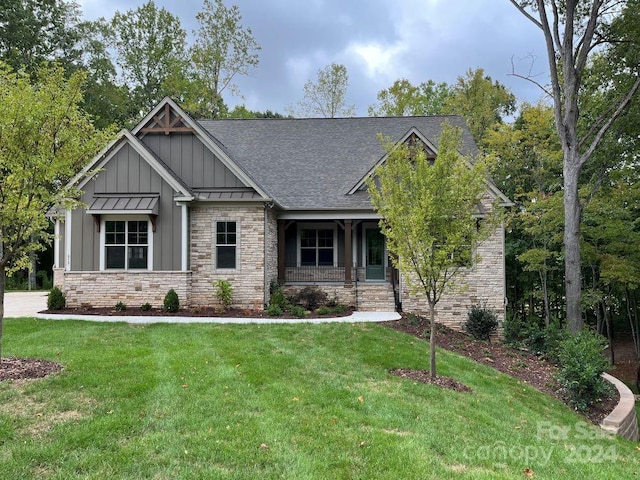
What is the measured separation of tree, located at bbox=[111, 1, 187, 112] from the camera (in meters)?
31.2

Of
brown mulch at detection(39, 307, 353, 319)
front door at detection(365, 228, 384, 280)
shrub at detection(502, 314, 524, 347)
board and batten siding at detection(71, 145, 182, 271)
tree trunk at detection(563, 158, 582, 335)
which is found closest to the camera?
brown mulch at detection(39, 307, 353, 319)

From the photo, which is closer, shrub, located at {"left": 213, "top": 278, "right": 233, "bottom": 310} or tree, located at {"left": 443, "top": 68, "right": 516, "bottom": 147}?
shrub, located at {"left": 213, "top": 278, "right": 233, "bottom": 310}

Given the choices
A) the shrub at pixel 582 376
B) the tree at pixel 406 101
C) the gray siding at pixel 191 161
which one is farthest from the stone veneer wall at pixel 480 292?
the tree at pixel 406 101

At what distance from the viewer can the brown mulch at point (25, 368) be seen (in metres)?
6.21

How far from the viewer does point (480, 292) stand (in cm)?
1438

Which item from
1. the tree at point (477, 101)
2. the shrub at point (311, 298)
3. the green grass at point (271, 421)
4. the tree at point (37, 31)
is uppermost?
the tree at point (37, 31)

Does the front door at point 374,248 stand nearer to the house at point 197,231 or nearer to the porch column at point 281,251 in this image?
the house at point 197,231

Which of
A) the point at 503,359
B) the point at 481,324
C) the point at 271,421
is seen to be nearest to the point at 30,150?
the point at 271,421

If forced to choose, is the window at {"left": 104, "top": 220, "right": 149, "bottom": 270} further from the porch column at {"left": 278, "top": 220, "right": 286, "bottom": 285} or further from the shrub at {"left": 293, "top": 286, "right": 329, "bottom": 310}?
the shrub at {"left": 293, "top": 286, "right": 329, "bottom": 310}

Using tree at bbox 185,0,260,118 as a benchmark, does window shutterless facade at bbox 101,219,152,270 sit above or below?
below

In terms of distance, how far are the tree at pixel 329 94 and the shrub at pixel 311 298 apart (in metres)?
20.3

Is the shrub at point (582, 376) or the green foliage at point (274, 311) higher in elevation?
the green foliage at point (274, 311)

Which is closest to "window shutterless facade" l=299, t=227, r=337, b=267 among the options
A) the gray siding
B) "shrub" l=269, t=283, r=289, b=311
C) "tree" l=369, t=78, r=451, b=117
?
"shrub" l=269, t=283, r=289, b=311

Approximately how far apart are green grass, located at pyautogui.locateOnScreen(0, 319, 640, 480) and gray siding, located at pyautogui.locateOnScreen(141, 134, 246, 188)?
6.56 meters
